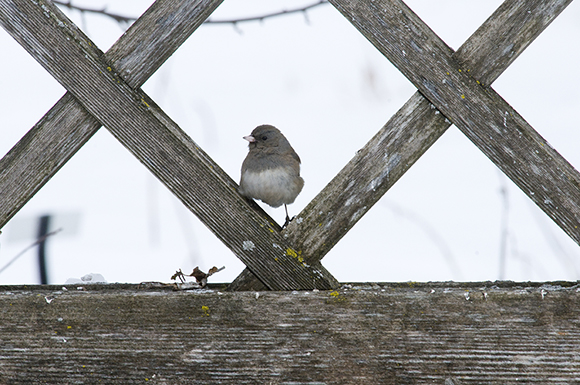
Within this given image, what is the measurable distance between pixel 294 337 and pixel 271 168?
2.98 ft

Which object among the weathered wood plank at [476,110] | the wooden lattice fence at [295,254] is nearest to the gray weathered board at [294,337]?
the wooden lattice fence at [295,254]

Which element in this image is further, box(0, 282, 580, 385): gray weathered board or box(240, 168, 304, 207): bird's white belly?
box(240, 168, 304, 207): bird's white belly

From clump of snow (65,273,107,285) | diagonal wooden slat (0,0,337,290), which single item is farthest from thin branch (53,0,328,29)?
clump of snow (65,273,107,285)

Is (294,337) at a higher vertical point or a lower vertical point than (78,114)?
lower

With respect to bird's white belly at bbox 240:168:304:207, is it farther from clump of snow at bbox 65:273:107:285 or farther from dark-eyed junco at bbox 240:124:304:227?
clump of snow at bbox 65:273:107:285

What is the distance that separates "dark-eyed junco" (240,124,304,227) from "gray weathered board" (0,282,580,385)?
Answer: 1.96 ft

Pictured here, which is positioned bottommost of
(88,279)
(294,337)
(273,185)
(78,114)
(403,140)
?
(294,337)

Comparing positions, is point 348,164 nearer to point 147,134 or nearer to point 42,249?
point 147,134

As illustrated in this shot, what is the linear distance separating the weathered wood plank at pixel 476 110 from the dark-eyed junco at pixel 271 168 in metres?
0.70

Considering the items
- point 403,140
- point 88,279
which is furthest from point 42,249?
point 403,140

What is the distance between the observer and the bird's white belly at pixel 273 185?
186 cm

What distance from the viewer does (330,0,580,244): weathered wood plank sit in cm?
128

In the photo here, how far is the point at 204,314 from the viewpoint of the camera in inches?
50.0

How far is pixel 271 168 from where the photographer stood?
206 centimetres
